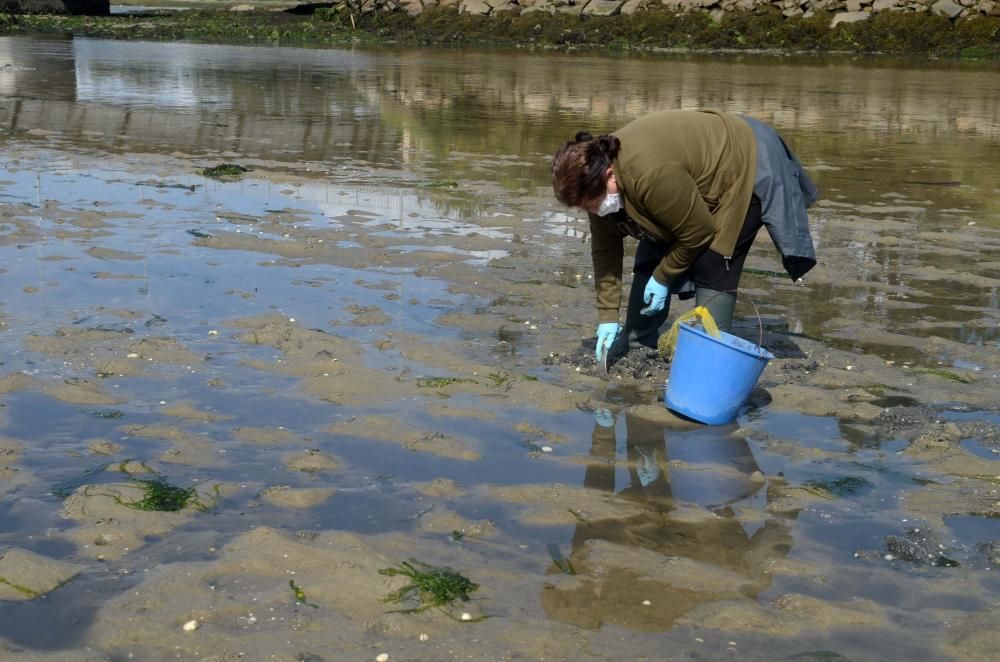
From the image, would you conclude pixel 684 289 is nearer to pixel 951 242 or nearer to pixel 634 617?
pixel 634 617

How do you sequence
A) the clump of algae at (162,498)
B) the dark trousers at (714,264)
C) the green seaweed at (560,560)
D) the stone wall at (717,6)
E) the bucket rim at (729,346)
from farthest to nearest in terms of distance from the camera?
1. the stone wall at (717,6)
2. the dark trousers at (714,264)
3. the bucket rim at (729,346)
4. the clump of algae at (162,498)
5. the green seaweed at (560,560)

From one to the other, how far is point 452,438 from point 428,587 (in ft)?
4.61

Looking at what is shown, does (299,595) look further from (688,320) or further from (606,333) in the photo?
(688,320)

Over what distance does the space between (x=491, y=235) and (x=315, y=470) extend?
464 cm

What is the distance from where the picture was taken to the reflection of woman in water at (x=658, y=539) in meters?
3.74

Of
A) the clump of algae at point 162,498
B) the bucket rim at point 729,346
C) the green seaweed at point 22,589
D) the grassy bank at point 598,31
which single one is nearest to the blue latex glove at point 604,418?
the bucket rim at point 729,346

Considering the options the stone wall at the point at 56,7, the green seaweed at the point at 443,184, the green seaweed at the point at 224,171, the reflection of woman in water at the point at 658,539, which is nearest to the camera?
the reflection of woman in water at the point at 658,539

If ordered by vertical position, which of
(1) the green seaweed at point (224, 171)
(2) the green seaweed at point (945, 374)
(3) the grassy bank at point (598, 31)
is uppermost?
(3) the grassy bank at point (598, 31)

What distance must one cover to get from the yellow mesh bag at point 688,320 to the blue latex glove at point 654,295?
0.13 m

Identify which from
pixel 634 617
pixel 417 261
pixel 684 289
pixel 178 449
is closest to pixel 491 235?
pixel 417 261

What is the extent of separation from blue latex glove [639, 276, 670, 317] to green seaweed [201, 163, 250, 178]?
6560 mm

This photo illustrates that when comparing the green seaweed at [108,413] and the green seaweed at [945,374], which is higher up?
the green seaweed at [945,374]

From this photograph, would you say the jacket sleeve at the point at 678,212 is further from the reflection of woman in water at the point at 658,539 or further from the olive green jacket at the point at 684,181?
the reflection of woman in water at the point at 658,539

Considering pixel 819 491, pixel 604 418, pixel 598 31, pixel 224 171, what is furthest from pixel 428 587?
pixel 598 31
